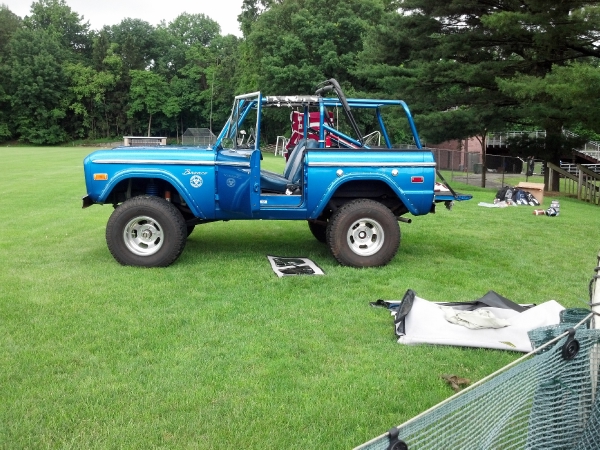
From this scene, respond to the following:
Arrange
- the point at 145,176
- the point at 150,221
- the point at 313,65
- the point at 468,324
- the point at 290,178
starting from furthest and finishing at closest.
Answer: the point at 313,65
the point at 290,178
the point at 150,221
the point at 145,176
the point at 468,324

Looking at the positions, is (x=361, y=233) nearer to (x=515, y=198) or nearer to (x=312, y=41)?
(x=515, y=198)

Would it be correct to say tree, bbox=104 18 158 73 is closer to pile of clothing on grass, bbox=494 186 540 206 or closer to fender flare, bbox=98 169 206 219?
pile of clothing on grass, bbox=494 186 540 206

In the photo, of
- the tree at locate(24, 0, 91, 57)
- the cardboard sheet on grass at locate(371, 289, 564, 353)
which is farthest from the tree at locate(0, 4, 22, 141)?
the cardboard sheet on grass at locate(371, 289, 564, 353)

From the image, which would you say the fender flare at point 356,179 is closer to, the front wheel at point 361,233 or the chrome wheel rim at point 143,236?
the front wheel at point 361,233

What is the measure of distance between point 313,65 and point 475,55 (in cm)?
3113

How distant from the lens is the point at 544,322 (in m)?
5.18

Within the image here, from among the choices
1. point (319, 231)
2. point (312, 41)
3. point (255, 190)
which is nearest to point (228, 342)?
point (255, 190)

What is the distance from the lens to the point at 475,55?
20.7m

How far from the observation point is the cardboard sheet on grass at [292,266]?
721 cm

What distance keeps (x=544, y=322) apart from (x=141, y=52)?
3594 inches

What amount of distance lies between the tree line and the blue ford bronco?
16.4ft

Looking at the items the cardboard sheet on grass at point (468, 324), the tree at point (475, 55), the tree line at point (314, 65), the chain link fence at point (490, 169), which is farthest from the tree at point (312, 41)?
the cardboard sheet on grass at point (468, 324)

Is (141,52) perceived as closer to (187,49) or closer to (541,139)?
(187,49)

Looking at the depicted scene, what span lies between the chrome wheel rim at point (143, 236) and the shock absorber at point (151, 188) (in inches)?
18.4
